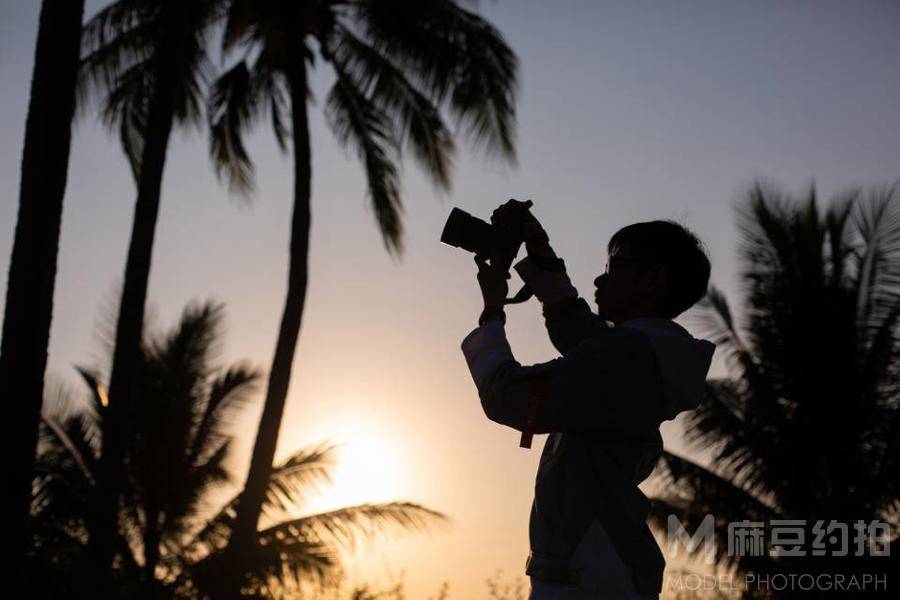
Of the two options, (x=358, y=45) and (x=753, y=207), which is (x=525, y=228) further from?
(x=358, y=45)

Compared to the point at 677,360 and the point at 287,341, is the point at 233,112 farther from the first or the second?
the point at 677,360

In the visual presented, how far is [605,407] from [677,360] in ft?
0.78

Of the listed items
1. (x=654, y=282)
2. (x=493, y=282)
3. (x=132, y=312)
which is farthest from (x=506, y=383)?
(x=132, y=312)

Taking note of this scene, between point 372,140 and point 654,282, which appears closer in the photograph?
point 654,282

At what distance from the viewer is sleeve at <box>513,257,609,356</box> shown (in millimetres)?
2902

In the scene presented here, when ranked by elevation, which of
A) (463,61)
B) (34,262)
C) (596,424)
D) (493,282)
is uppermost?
(463,61)

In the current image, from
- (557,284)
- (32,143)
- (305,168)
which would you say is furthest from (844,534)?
(557,284)

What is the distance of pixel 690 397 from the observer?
2578 mm

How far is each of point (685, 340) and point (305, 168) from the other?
12137mm

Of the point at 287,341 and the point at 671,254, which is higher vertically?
the point at 287,341

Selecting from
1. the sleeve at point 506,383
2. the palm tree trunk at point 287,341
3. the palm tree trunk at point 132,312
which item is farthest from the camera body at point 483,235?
the palm tree trunk at point 287,341

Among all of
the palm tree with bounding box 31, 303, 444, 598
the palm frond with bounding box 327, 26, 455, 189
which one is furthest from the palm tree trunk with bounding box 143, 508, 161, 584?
the palm frond with bounding box 327, 26, 455, 189

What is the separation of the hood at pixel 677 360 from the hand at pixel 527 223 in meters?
0.38

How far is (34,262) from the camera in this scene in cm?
703
